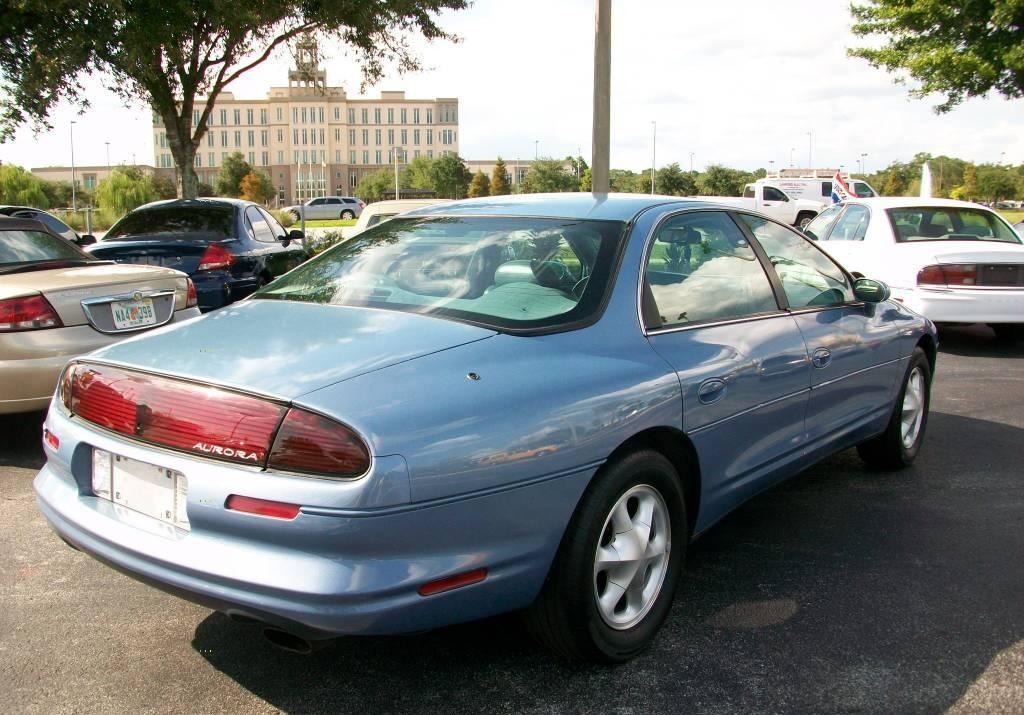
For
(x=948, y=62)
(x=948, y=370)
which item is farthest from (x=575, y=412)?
(x=948, y=62)

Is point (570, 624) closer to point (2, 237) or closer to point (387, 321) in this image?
point (387, 321)

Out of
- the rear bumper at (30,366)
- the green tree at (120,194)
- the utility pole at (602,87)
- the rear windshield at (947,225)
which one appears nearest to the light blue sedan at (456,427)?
the rear bumper at (30,366)

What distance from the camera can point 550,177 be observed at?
7319 cm

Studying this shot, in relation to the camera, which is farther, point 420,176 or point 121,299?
point 420,176

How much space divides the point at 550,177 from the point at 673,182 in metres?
14.6

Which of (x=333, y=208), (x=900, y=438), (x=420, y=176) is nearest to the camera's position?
(x=900, y=438)

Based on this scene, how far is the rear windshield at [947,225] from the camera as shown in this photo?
9344mm

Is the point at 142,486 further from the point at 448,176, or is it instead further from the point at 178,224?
the point at 448,176

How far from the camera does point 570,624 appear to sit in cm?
264

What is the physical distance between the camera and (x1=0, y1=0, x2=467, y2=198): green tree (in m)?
12.2

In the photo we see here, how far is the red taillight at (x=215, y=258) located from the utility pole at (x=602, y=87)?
189 inches

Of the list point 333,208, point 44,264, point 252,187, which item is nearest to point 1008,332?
point 44,264

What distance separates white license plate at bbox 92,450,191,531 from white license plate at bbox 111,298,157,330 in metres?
2.88

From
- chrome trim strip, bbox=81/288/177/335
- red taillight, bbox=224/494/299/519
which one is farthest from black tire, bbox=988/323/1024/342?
red taillight, bbox=224/494/299/519
